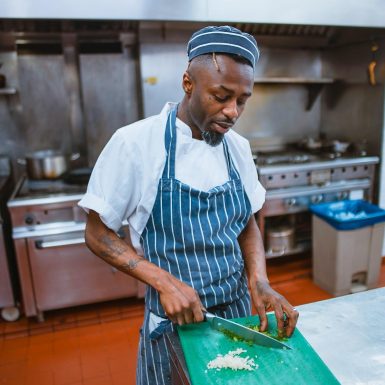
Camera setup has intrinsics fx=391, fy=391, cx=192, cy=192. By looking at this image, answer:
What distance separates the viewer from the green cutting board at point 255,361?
101 cm

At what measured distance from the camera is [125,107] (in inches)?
147

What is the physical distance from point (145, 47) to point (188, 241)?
2.76 m

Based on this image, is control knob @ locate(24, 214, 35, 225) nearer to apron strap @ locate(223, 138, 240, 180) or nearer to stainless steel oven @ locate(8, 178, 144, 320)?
stainless steel oven @ locate(8, 178, 144, 320)

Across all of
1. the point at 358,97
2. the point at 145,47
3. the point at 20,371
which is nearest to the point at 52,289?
the point at 20,371

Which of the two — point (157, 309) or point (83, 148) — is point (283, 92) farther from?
point (157, 309)

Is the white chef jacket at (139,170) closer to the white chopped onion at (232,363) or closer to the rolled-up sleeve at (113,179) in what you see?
the rolled-up sleeve at (113,179)

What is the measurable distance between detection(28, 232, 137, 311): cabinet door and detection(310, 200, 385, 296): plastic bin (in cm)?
171

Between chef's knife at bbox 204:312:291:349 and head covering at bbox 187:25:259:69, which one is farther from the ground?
head covering at bbox 187:25:259:69

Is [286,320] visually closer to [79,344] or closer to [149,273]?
[149,273]

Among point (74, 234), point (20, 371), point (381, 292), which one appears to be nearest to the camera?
point (381, 292)

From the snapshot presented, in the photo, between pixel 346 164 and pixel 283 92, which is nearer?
pixel 346 164

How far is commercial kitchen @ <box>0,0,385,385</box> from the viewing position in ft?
9.18

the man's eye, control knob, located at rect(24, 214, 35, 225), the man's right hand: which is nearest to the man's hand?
the man's right hand

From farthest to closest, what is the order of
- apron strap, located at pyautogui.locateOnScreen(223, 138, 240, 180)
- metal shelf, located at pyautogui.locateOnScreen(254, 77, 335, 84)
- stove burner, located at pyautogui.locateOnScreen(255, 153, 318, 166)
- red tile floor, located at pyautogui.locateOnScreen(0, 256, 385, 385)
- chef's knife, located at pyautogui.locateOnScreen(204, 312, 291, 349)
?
metal shelf, located at pyautogui.locateOnScreen(254, 77, 335, 84) → stove burner, located at pyautogui.locateOnScreen(255, 153, 318, 166) → red tile floor, located at pyautogui.locateOnScreen(0, 256, 385, 385) → apron strap, located at pyautogui.locateOnScreen(223, 138, 240, 180) → chef's knife, located at pyautogui.locateOnScreen(204, 312, 291, 349)
